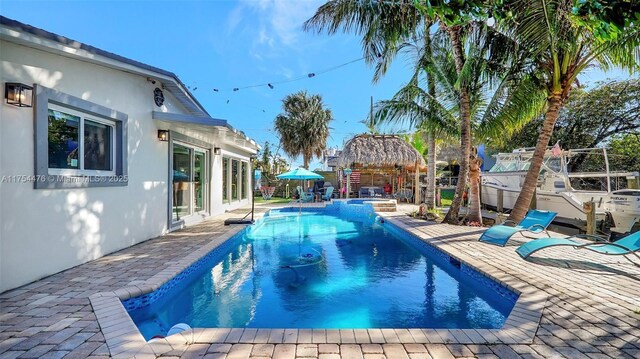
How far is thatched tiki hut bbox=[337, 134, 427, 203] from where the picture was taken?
2045 centimetres

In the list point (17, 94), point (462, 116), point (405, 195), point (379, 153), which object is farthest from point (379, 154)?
point (17, 94)

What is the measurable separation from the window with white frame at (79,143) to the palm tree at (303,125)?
17.5m

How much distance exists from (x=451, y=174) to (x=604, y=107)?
43.7 ft

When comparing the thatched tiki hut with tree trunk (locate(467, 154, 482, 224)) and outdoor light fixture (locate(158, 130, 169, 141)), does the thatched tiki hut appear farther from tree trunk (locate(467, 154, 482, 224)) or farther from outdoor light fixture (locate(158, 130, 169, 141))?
outdoor light fixture (locate(158, 130, 169, 141))

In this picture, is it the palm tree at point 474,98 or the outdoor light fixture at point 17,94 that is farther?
the palm tree at point 474,98

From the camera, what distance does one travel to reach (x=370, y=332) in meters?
3.22

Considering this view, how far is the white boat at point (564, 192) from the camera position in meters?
9.48

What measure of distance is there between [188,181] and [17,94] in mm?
5946

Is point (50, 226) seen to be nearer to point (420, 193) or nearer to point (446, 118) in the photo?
point (446, 118)

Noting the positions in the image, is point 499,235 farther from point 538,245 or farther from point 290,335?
point 290,335

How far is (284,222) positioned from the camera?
1352 cm

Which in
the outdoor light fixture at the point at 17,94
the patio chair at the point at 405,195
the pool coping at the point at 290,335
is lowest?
the pool coping at the point at 290,335

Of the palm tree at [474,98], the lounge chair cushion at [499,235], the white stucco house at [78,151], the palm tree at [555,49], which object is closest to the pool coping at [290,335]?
the white stucco house at [78,151]

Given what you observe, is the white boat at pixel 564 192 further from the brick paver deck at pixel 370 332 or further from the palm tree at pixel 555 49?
the brick paver deck at pixel 370 332
